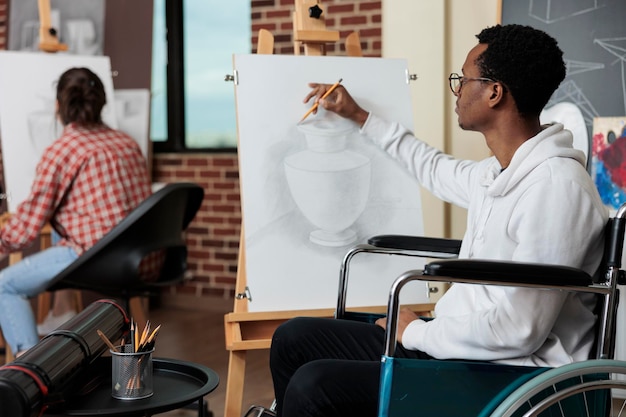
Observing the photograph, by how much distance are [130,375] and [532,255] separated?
2.85 ft

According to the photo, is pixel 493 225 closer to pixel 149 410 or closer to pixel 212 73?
pixel 149 410

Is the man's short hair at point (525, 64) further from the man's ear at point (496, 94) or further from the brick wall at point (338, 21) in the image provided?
the brick wall at point (338, 21)

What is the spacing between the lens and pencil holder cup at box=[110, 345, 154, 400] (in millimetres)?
1794

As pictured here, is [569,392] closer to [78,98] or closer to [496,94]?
[496,94]

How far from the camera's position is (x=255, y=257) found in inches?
95.9

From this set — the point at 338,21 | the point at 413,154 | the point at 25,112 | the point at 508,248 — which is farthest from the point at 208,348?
the point at 508,248

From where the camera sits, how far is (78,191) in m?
3.38

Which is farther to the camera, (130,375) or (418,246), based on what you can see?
(418,246)

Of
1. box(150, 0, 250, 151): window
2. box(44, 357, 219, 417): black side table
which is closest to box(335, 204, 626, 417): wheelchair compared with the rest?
box(44, 357, 219, 417): black side table

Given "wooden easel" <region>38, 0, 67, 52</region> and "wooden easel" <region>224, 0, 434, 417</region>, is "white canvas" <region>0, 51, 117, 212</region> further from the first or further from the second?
"wooden easel" <region>224, 0, 434, 417</region>

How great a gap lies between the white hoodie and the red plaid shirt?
74.0 inches

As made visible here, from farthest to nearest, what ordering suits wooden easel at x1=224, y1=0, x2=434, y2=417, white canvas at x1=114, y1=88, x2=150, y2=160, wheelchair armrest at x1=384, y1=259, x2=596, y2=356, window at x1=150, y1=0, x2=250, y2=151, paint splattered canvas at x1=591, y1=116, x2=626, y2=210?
1. window at x1=150, y1=0, x2=250, y2=151
2. white canvas at x1=114, y1=88, x2=150, y2=160
3. paint splattered canvas at x1=591, y1=116, x2=626, y2=210
4. wooden easel at x1=224, y1=0, x2=434, y2=417
5. wheelchair armrest at x1=384, y1=259, x2=596, y2=356

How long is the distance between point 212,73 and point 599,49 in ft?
9.29

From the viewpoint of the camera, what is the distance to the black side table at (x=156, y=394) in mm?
1707
